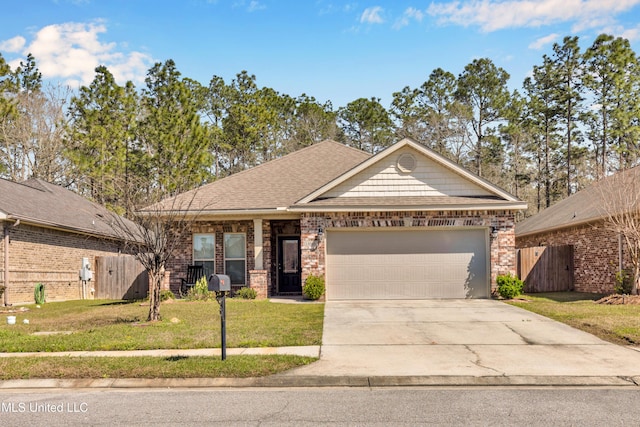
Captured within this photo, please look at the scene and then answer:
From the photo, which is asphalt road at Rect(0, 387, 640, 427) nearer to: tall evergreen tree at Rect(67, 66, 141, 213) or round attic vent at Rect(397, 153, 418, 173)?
round attic vent at Rect(397, 153, 418, 173)

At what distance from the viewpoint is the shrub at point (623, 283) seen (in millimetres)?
18609

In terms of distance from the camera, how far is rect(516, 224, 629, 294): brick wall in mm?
20688

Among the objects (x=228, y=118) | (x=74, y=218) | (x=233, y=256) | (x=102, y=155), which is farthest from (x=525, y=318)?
(x=228, y=118)

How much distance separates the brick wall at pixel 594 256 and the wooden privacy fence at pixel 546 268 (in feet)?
1.08

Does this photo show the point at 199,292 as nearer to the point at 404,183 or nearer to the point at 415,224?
the point at 415,224

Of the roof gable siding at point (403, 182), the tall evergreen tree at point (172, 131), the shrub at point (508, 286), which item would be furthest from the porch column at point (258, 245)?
the tall evergreen tree at point (172, 131)

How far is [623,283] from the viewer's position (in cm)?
1867

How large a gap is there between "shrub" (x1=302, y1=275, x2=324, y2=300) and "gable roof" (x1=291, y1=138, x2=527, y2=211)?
8.15 feet

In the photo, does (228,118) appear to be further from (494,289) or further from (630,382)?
(630,382)

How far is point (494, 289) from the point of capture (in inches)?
754

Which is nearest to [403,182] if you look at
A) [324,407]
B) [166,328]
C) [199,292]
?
[199,292]

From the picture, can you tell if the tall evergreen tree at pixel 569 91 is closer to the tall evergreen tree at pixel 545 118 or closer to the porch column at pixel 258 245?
the tall evergreen tree at pixel 545 118

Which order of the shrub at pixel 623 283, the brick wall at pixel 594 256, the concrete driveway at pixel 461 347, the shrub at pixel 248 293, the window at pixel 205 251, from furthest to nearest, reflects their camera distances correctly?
the window at pixel 205 251 → the brick wall at pixel 594 256 → the shrub at pixel 248 293 → the shrub at pixel 623 283 → the concrete driveway at pixel 461 347

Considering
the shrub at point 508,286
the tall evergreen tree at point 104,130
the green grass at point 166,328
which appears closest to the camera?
the green grass at point 166,328
